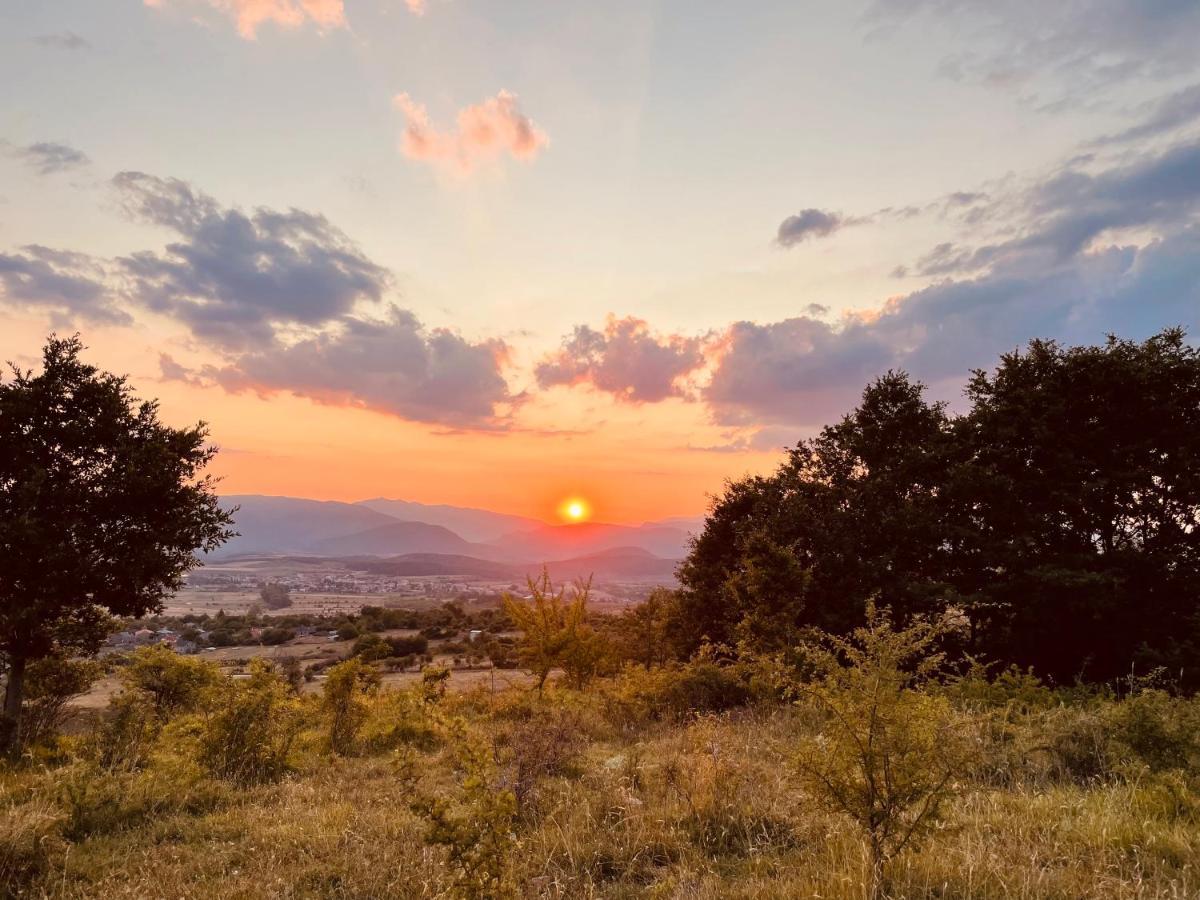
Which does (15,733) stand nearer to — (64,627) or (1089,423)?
(64,627)

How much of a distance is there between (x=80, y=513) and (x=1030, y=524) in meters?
27.0

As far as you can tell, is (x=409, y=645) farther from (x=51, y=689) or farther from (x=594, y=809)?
(x=594, y=809)

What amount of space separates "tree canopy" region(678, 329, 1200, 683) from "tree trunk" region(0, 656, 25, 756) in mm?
18113

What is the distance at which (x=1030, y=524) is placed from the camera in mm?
20547

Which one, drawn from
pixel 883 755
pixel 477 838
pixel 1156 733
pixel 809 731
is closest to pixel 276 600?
pixel 809 731

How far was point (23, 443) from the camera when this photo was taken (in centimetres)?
1191

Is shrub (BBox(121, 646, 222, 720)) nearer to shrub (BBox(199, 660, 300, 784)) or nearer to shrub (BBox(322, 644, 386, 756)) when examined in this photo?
shrub (BBox(322, 644, 386, 756))

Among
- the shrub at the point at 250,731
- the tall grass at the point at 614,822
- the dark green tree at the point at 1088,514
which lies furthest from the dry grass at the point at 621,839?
the dark green tree at the point at 1088,514

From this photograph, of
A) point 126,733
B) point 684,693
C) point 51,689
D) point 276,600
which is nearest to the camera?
point 126,733

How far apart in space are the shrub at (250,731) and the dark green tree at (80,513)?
3.61m

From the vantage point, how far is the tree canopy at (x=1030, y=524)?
61.5 ft

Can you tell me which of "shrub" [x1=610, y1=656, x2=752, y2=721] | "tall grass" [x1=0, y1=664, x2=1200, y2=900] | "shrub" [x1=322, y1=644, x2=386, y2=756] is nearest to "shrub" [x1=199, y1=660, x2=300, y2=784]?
"tall grass" [x1=0, y1=664, x2=1200, y2=900]

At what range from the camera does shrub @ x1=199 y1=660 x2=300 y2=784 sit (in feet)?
34.5

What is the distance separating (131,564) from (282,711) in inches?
176
